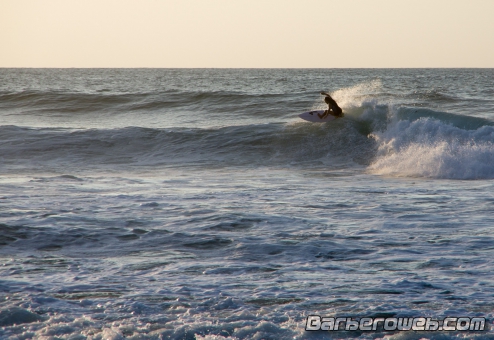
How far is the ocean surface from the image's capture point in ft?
14.7

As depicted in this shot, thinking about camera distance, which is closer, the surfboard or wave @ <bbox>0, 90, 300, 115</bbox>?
the surfboard


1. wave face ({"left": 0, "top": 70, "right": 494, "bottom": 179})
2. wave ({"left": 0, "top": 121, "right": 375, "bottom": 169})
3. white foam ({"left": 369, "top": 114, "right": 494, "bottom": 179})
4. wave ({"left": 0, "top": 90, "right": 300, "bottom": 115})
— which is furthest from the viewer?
wave ({"left": 0, "top": 90, "right": 300, "bottom": 115})

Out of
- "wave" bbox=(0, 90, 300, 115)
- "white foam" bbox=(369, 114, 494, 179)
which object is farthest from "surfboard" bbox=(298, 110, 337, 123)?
"wave" bbox=(0, 90, 300, 115)

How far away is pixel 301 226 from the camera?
7.19 meters

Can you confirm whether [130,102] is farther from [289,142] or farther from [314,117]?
[289,142]

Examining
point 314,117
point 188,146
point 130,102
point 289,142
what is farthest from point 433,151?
point 130,102

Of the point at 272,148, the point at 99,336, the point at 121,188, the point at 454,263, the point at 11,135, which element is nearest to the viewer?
the point at 99,336

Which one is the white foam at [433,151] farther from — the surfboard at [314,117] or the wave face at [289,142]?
the surfboard at [314,117]

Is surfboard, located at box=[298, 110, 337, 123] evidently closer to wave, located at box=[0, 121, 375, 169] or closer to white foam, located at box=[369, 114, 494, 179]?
wave, located at box=[0, 121, 375, 169]

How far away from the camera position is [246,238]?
6672 mm

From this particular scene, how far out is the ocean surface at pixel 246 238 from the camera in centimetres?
449

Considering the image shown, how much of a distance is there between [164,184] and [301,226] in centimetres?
441

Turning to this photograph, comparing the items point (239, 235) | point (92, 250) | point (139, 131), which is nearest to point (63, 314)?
point (92, 250)

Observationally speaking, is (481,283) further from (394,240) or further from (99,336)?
(99,336)
